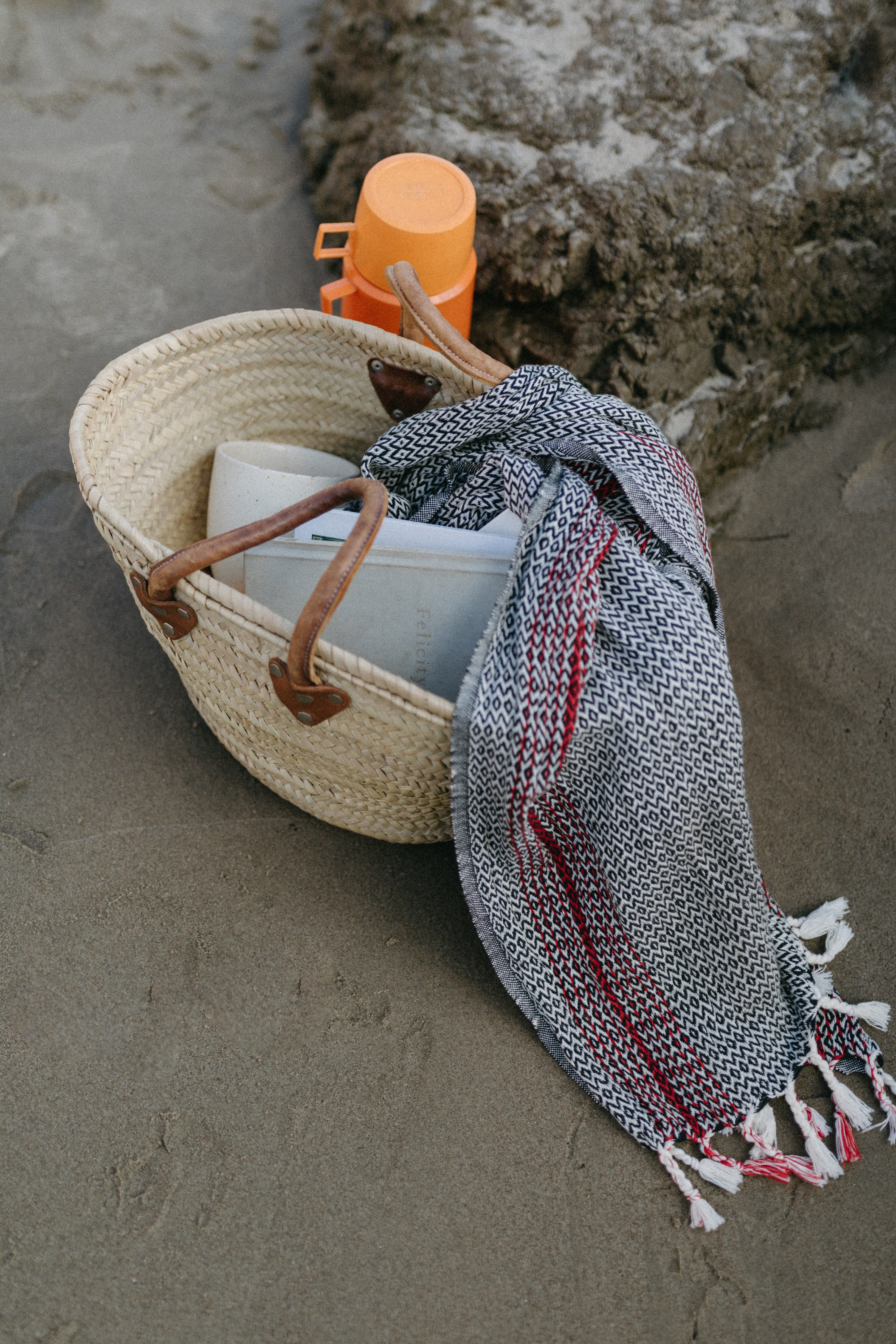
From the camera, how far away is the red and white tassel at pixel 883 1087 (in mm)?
1243

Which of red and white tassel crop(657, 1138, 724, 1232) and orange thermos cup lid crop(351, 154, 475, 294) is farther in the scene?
orange thermos cup lid crop(351, 154, 475, 294)

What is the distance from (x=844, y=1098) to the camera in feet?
4.09

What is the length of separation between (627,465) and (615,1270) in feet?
3.34

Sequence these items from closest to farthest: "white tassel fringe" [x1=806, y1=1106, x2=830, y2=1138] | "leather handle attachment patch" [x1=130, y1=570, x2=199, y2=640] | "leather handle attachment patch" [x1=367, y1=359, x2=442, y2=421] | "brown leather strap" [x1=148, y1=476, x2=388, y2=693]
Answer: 1. "brown leather strap" [x1=148, y1=476, x2=388, y2=693]
2. "leather handle attachment patch" [x1=130, y1=570, x2=199, y2=640]
3. "white tassel fringe" [x1=806, y1=1106, x2=830, y2=1138]
4. "leather handle attachment patch" [x1=367, y1=359, x2=442, y2=421]

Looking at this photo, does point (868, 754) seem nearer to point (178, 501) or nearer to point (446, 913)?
point (446, 913)

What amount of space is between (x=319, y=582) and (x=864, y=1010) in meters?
0.97

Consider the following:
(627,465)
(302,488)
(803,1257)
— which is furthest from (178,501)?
(803,1257)

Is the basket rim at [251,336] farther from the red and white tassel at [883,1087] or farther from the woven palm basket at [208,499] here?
the red and white tassel at [883,1087]

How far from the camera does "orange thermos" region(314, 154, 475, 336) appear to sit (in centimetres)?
150

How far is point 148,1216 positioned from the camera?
1.13m

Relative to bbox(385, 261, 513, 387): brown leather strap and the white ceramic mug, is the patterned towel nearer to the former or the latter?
bbox(385, 261, 513, 387): brown leather strap

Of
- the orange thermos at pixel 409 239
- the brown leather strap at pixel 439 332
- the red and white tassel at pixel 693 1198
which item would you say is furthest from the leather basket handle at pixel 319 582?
the red and white tassel at pixel 693 1198

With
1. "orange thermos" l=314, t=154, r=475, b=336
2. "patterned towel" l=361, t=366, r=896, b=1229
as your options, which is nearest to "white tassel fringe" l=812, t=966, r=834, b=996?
"patterned towel" l=361, t=366, r=896, b=1229

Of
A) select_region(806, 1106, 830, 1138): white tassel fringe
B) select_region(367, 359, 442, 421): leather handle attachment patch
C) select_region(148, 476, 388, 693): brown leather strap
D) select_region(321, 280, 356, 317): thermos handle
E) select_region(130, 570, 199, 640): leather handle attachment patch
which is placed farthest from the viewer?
select_region(321, 280, 356, 317): thermos handle
